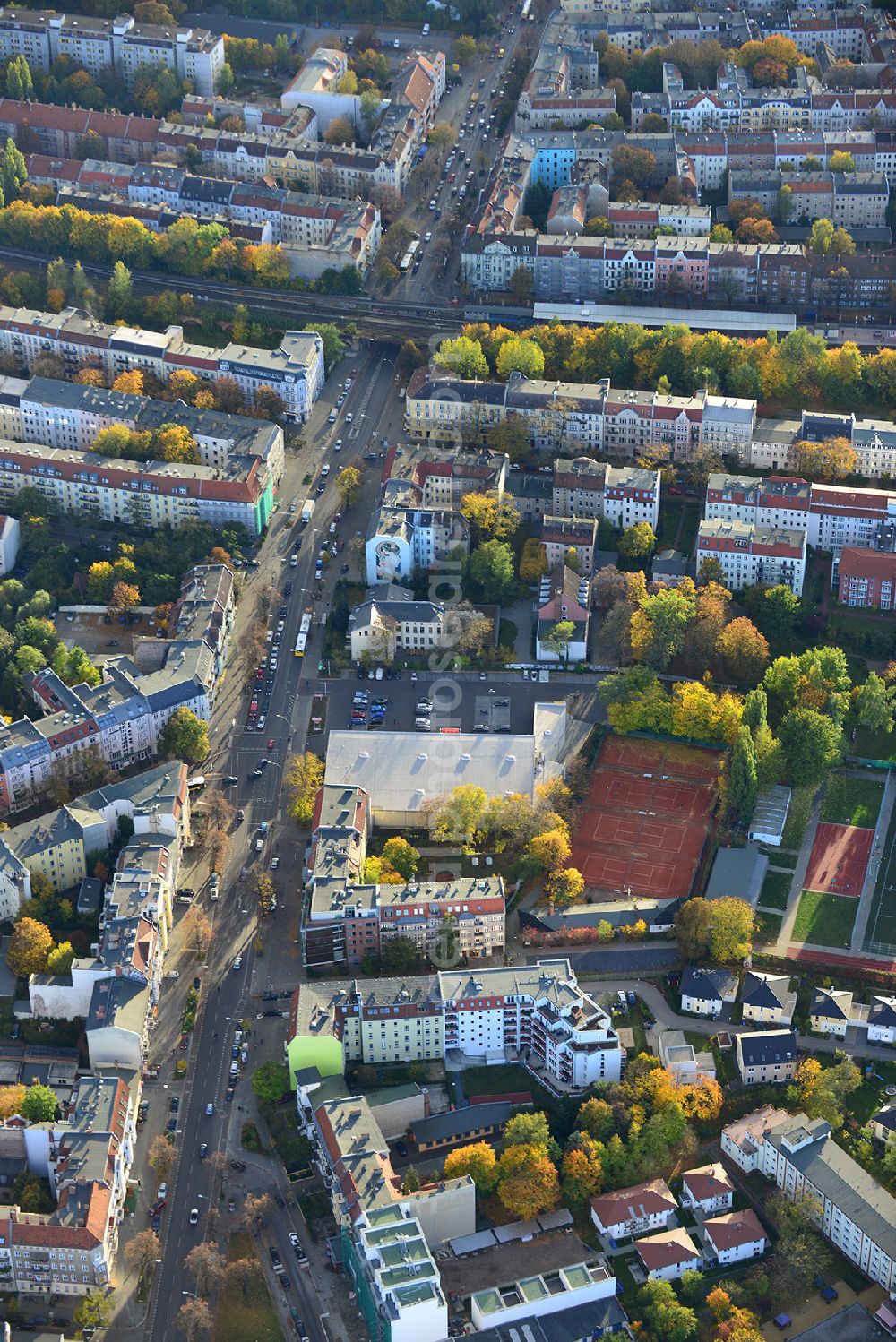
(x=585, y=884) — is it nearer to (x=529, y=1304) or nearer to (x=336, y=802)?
(x=336, y=802)

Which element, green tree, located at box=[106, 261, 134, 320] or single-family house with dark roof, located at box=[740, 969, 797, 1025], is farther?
green tree, located at box=[106, 261, 134, 320]

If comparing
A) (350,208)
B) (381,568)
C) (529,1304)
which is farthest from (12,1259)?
(350,208)

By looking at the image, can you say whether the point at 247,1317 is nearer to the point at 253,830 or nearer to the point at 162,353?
the point at 253,830

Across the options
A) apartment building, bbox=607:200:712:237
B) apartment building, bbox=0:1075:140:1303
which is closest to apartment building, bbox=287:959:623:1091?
apartment building, bbox=0:1075:140:1303

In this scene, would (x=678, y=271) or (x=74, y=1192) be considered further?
(x=678, y=271)

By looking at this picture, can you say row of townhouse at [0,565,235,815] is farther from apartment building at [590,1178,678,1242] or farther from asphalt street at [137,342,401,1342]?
apartment building at [590,1178,678,1242]

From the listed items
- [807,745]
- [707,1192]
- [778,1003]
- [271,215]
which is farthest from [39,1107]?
[271,215]

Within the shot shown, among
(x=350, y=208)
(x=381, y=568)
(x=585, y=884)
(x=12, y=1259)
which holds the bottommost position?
(x=12, y=1259)
